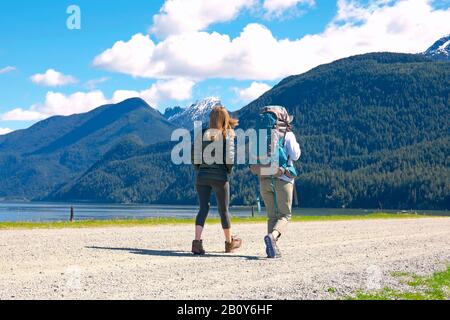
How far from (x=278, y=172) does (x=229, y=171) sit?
4.40 ft

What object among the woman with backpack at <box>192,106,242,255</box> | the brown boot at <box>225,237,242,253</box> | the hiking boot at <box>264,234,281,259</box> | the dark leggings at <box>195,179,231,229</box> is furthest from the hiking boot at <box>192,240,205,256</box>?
the hiking boot at <box>264,234,281,259</box>

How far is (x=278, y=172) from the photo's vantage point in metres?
14.0

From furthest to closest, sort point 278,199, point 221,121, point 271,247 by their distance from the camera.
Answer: point 221,121 < point 278,199 < point 271,247

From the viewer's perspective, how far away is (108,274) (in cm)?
1062

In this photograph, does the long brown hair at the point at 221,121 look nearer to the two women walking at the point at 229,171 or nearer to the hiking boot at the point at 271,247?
the two women walking at the point at 229,171

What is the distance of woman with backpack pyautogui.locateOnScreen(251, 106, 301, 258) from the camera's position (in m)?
14.0

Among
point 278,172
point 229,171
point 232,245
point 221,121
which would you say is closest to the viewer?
point 278,172

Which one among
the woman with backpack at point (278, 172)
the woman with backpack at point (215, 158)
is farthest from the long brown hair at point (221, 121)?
the woman with backpack at point (278, 172)

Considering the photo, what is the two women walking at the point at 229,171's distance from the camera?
1406cm

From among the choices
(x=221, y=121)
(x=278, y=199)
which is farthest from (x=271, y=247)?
(x=221, y=121)

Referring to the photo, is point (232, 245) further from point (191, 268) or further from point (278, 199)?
point (191, 268)

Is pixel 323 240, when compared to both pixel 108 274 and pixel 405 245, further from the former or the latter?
pixel 108 274

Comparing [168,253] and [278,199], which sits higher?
[278,199]

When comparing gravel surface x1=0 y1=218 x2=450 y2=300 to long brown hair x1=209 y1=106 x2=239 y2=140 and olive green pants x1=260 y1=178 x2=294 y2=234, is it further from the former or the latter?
long brown hair x1=209 y1=106 x2=239 y2=140
